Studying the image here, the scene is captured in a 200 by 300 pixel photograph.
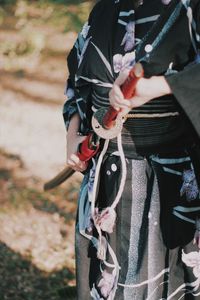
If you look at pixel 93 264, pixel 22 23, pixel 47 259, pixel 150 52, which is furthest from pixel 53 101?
pixel 150 52

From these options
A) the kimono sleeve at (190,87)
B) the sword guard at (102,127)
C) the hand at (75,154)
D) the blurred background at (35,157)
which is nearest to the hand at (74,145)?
the hand at (75,154)

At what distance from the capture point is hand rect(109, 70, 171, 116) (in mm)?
1300

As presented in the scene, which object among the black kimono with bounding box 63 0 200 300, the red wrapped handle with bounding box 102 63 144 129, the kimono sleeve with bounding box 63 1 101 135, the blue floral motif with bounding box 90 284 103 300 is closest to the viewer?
the red wrapped handle with bounding box 102 63 144 129

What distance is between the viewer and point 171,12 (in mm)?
1346

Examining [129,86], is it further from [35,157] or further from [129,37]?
[35,157]

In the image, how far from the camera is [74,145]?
1691mm

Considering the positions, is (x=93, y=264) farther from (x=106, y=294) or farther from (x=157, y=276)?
(x=157, y=276)

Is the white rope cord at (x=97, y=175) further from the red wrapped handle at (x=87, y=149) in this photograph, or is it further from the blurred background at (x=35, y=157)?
the blurred background at (x=35, y=157)

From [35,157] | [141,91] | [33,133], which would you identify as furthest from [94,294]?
[33,133]

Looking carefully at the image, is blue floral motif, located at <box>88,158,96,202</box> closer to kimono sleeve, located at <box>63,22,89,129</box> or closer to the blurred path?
kimono sleeve, located at <box>63,22,89,129</box>

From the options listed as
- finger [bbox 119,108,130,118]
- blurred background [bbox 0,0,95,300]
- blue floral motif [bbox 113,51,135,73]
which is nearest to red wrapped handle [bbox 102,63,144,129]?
finger [bbox 119,108,130,118]

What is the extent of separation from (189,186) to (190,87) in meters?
0.33

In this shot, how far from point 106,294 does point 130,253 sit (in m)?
0.17

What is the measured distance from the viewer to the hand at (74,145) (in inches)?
66.0
